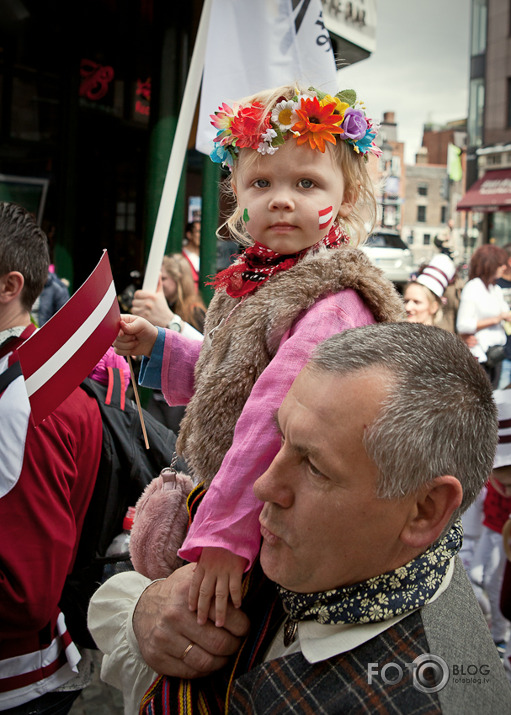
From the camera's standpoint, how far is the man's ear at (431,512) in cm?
122

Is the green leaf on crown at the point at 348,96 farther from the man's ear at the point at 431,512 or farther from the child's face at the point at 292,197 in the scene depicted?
the man's ear at the point at 431,512

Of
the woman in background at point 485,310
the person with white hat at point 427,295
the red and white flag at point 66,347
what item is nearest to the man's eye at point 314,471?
the red and white flag at point 66,347

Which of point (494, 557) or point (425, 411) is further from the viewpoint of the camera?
point (494, 557)

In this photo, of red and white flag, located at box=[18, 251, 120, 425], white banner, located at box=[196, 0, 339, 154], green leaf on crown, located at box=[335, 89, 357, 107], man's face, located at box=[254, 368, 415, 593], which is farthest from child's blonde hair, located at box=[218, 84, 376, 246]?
white banner, located at box=[196, 0, 339, 154]

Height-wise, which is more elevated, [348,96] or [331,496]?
[348,96]

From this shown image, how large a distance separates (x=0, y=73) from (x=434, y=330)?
7487 mm

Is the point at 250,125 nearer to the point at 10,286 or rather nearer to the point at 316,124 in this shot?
the point at 316,124

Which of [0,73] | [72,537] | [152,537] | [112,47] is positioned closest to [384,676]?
[152,537]

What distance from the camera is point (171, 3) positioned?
6137 millimetres

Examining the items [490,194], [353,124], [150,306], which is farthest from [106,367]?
[490,194]

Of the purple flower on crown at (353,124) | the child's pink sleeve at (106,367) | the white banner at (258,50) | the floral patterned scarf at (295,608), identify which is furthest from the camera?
→ the white banner at (258,50)

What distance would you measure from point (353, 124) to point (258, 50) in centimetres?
216

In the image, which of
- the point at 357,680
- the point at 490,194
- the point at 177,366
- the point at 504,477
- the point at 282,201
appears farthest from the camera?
the point at 490,194

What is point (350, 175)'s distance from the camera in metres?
2.02
